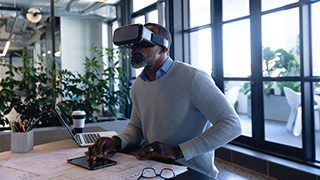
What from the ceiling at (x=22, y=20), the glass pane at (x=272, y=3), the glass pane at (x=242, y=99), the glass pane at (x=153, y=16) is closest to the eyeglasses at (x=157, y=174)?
the glass pane at (x=272, y=3)

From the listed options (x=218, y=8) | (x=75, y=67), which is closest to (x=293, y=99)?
(x=218, y=8)

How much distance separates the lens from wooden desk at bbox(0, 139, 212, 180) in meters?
1.00

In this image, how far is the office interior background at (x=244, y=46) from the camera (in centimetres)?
303

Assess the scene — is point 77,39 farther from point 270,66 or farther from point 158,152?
point 158,152

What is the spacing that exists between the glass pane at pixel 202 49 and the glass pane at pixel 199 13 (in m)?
0.14

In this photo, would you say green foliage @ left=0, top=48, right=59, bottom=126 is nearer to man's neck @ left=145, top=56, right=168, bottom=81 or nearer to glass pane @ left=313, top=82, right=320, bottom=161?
man's neck @ left=145, top=56, right=168, bottom=81

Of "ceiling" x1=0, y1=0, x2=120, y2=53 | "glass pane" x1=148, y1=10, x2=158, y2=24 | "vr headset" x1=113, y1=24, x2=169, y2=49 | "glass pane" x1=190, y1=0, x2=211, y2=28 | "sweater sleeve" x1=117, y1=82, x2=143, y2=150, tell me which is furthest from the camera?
"glass pane" x1=148, y1=10, x2=158, y2=24

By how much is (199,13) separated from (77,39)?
1913 millimetres

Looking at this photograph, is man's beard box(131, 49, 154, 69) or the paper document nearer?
the paper document

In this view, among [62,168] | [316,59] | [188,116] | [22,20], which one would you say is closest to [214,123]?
[188,116]

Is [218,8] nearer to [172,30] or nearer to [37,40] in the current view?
[172,30]

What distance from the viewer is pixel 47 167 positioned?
3.65 ft

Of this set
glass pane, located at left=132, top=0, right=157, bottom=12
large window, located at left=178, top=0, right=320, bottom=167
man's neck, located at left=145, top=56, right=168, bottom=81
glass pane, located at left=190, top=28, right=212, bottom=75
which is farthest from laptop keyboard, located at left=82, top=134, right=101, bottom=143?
glass pane, located at left=132, top=0, right=157, bottom=12

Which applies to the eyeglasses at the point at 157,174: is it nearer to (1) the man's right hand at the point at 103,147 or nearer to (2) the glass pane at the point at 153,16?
(1) the man's right hand at the point at 103,147
